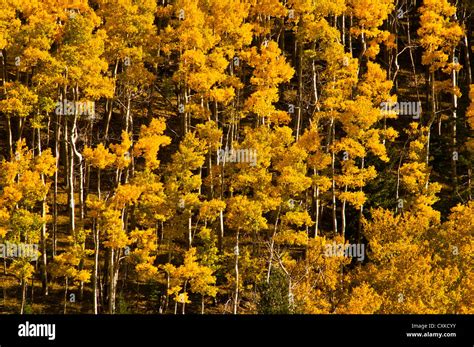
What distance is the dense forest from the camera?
53.0 meters

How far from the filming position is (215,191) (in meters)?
64.0

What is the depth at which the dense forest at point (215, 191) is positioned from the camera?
5300cm

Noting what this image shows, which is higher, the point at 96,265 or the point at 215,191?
the point at 215,191

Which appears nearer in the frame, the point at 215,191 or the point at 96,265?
the point at 96,265

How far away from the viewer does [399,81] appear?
83.3m

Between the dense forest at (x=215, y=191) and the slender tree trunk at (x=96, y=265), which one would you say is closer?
the slender tree trunk at (x=96, y=265)

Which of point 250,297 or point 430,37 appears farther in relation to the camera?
point 430,37

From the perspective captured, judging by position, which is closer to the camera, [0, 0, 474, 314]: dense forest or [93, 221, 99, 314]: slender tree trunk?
[93, 221, 99, 314]: slender tree trunk

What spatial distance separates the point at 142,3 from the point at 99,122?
53.1 feet

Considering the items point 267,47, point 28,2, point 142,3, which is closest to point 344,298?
point 267,47
